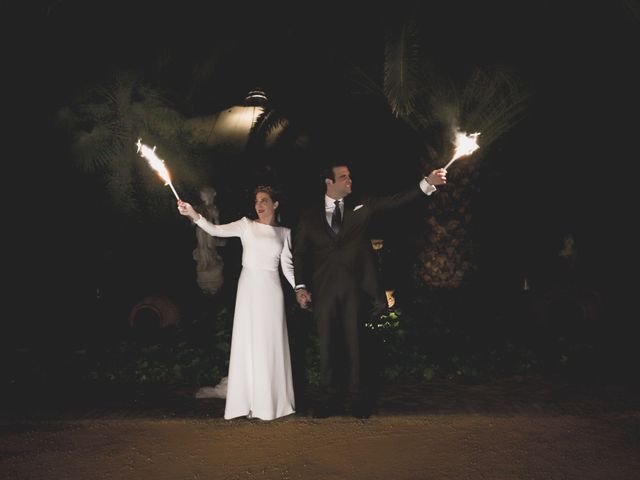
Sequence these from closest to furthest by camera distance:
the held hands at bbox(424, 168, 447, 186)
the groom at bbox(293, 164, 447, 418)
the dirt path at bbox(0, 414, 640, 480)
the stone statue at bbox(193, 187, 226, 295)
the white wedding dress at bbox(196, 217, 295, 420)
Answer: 1. the dirt path at bbox(0, 414, 640, 480)
2. the held hands at bbox(424, 168, 447, 186)
3. the white wedding dress at bbox(196, 217, 295, 420)
4. the groom at bbox(293, 164, 447, 418)
5. the stone statue at bbox(193, 187, 226, 295)

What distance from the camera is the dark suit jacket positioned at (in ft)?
19.3

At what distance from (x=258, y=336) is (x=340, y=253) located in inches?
41.5

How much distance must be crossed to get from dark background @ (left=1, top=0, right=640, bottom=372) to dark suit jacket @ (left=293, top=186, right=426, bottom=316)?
4.40 meters

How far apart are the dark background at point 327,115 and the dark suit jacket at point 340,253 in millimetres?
4400

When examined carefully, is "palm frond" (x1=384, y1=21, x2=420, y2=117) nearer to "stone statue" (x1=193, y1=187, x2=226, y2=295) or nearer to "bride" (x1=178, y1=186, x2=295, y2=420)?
"bride" (x1=178, y1=186, x2=295, y2=420)

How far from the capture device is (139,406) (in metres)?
6.54

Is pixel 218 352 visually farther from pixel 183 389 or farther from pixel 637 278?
pixel 637 278

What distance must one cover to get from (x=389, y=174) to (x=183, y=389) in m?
9.28

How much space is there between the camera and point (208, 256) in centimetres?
1177

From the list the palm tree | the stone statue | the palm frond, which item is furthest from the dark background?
the stone statue

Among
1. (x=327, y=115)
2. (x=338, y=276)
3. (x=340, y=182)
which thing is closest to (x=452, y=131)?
(x=327, y=115)

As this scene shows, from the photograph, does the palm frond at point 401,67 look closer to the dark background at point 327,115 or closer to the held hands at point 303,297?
the dark background at point 327,115

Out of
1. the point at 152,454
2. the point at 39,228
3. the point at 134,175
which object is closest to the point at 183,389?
the point at 152,454

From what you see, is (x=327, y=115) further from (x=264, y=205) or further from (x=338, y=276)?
(x=338, y=276)
